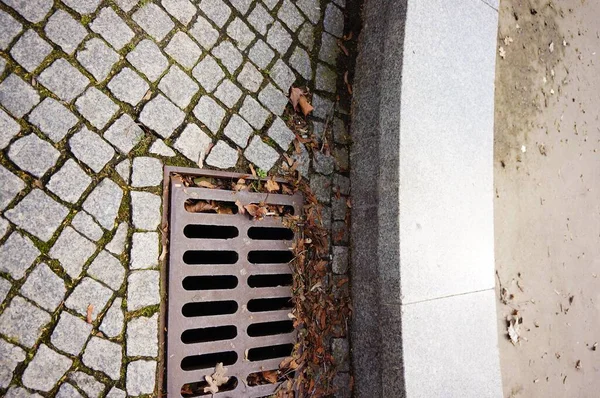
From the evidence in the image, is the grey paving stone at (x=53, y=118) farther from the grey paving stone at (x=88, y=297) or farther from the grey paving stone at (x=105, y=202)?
the grey paving stone at (x=88, y=297)

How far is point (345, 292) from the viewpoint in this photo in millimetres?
3186

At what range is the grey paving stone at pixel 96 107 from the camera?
8.50 feet

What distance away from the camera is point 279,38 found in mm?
3182

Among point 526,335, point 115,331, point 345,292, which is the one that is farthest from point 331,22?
point 526,335

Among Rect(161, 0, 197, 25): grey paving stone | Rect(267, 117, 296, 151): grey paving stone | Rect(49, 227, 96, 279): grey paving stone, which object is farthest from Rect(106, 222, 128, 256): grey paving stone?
Rect(161, 0, 197, 25): grey paving stone

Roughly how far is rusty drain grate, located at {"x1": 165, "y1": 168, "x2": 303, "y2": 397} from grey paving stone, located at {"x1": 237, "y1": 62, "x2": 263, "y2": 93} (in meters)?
0.61

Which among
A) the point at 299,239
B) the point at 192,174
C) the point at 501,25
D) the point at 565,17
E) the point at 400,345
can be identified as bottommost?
the point at 400,345

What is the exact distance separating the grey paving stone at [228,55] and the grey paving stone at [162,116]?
451mm

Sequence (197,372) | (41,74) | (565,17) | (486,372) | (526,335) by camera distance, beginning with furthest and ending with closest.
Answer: (565,17) → (526,335) → (486,372) → (197,372) → (41,74)

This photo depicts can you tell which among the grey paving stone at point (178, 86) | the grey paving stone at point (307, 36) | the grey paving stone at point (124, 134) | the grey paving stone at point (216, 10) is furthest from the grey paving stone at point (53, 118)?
the grey paving stone at point (307, 36)

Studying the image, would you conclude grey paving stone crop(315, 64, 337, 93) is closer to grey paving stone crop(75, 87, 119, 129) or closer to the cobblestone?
the cobblestone

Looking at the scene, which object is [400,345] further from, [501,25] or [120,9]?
[501,25]

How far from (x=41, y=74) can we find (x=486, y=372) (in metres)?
3.22

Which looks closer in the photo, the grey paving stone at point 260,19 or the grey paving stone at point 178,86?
the grey paving stone at point 178,86
